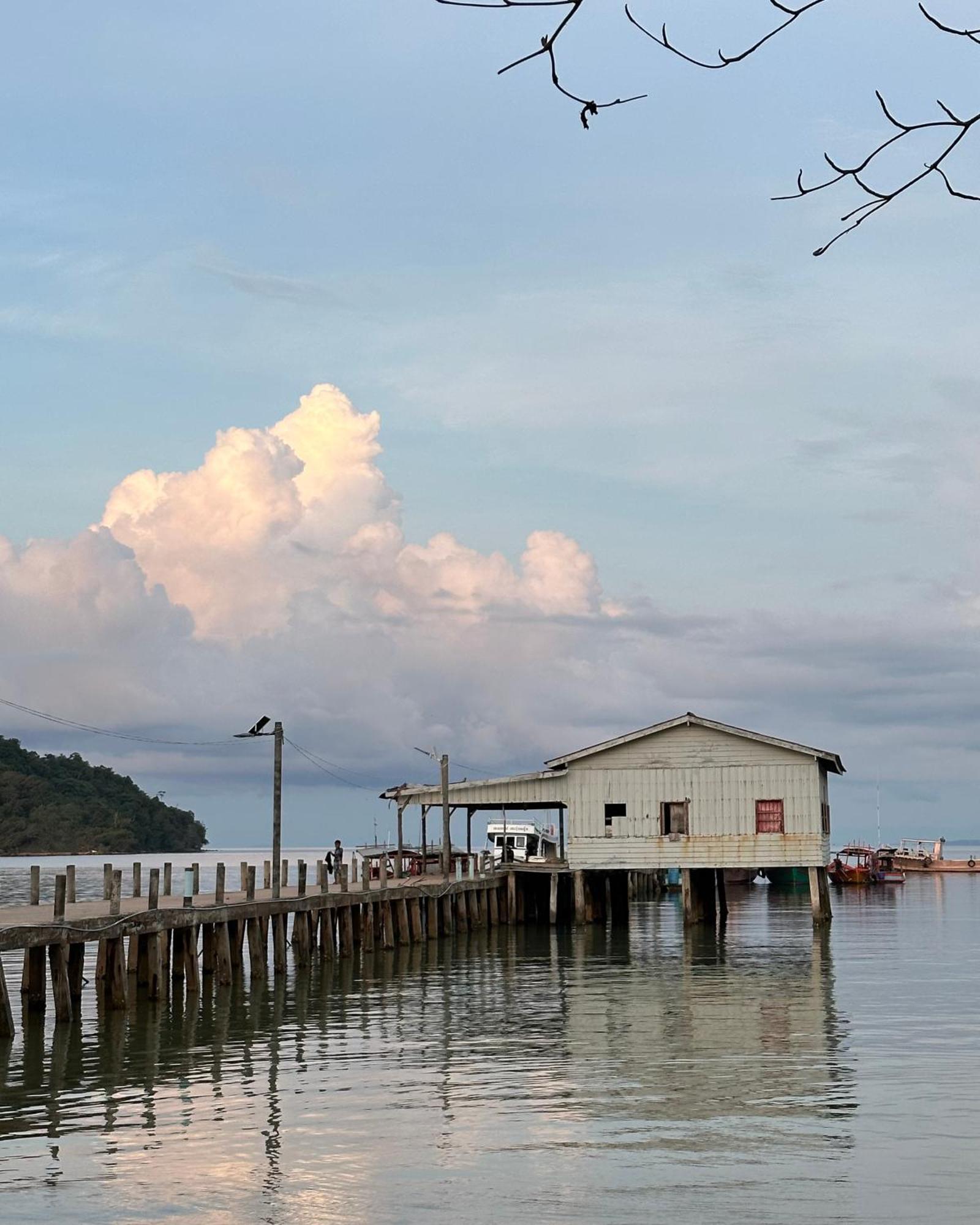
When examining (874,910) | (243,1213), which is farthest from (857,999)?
(874,910)

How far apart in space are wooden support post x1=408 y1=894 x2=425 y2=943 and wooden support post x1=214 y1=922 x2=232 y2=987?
565 inches

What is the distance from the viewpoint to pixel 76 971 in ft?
95.3

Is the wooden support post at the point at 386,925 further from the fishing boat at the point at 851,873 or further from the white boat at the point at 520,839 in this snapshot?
the fishing boat at the point at 851,873

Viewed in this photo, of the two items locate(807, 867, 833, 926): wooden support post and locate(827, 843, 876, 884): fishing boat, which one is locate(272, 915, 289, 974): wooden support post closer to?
locate(807, 867, 833, 926): wooden support post

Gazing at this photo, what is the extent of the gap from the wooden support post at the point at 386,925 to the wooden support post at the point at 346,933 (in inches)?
102

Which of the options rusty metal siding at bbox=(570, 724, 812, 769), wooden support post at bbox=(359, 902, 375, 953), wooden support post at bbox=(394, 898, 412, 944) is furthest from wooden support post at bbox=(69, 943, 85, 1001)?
rusty metal siding at bbox=(570, 724, 812, 769)

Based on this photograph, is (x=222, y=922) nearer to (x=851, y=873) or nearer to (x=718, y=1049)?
(x=718, y=1049)

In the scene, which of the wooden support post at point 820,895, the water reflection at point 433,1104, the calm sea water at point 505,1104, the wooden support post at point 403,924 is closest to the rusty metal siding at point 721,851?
the wooden support post at point 820,895

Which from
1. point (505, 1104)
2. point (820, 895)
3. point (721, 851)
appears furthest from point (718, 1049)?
point (820, 895)

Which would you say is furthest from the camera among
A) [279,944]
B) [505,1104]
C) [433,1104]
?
[279,944]

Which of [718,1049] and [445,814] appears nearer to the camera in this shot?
[718,1049]

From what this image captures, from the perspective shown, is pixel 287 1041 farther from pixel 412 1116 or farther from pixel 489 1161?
pixel 489 1161

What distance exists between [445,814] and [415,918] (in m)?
7.74

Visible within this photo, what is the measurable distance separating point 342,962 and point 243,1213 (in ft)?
90.8
